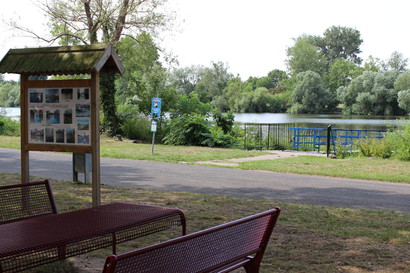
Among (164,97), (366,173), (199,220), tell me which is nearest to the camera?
(199,220)

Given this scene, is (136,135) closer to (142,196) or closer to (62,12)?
(62,12)

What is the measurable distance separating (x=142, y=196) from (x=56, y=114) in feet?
8.65

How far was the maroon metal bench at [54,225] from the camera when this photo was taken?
3947mm

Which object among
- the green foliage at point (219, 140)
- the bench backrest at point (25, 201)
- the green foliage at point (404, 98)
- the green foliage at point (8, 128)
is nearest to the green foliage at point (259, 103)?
the green foliage at point (404, 98)

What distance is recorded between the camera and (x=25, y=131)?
770 cm

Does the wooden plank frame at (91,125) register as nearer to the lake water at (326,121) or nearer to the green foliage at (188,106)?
the green foliage at (188,106)

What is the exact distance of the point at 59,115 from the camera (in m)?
7.38

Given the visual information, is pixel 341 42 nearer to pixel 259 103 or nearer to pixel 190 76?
pixel 259 103

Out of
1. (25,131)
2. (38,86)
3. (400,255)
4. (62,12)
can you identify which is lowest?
(400,255)

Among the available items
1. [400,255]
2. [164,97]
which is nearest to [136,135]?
[164,97]

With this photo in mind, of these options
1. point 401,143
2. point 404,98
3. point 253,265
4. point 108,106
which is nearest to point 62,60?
point 253,265

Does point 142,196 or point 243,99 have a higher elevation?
point 243,99

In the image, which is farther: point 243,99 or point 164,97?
point 243,99

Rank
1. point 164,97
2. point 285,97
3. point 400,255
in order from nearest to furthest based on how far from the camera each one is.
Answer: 1. point 400,255
2. point 164,97
3. point 285,97
